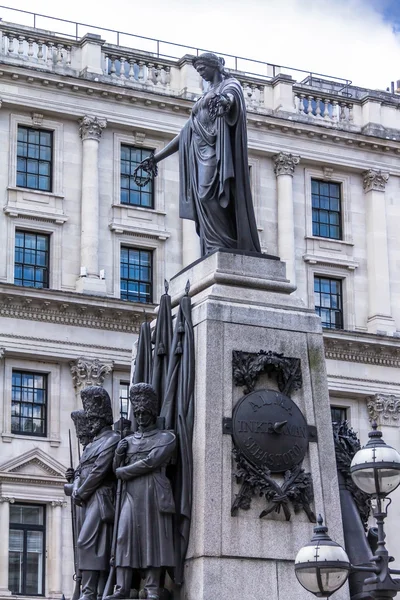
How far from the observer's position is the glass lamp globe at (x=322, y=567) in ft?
40.4

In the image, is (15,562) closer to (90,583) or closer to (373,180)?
(373,180)

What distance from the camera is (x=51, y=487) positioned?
45.0 m

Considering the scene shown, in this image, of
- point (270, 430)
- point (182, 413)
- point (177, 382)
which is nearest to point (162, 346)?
point (177, 382)

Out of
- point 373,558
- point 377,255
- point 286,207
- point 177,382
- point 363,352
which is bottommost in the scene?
point 373,558

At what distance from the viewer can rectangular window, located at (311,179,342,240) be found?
5206cm

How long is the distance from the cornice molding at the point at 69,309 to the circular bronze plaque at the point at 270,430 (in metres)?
30.7

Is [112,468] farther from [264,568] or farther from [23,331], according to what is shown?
[23,331]

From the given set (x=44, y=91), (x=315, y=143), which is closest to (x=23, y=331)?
(x=44, y=91)

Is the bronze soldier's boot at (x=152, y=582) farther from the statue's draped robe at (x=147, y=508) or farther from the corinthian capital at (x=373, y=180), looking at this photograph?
the corinthian capital at (x=373, y=180)

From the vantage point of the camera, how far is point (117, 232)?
48.1 metres

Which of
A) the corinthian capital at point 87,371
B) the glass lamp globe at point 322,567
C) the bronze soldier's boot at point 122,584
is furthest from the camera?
the corinthian capital at point 87,371

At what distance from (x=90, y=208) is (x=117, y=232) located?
3.65ft

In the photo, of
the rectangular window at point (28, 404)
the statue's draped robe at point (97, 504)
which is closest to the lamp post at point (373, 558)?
the statue's draped robe at point (97, 504)

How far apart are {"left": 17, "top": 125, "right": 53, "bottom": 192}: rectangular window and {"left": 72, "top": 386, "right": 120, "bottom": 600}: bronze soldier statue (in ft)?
110
